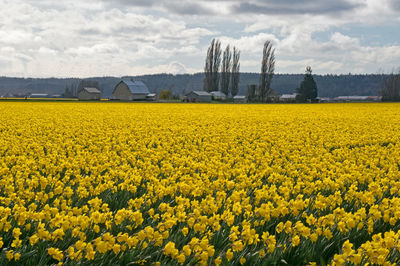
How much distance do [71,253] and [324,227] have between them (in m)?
3.35

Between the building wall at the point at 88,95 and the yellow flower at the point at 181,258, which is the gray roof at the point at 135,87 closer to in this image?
the building wall at the point at 88,95

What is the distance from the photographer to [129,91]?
411 ft

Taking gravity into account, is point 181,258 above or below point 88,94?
below

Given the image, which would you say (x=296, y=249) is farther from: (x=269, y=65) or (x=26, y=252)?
(x=269, y=65)

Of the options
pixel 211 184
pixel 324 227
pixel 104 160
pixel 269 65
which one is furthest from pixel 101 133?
pixel 269 65

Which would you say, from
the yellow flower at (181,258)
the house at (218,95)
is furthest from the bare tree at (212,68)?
the yellow flower at (181,258)

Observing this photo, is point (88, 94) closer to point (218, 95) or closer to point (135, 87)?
point (135, 87)

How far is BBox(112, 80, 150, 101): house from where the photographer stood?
4934 inches

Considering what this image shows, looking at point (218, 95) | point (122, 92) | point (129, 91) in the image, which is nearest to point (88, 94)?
point (122, 92)

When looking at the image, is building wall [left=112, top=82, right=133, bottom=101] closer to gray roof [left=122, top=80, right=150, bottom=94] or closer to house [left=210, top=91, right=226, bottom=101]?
gray roof [left=122, top=80, right=150, bottom=94]

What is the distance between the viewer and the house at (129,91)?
125 metres

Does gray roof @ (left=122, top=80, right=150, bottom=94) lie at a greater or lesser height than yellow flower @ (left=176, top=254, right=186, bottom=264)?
greater

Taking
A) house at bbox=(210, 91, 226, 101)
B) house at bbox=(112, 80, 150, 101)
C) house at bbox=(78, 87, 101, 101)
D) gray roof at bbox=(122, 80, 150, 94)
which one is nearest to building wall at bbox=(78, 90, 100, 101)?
house at bbox=(78, 87, 101, 101)

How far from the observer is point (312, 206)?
7.23 meters
